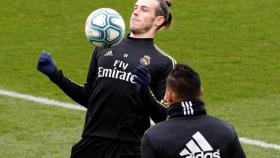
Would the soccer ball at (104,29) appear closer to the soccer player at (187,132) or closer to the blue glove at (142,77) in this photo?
the blue glove at (142,77)

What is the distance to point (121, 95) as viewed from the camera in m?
6.86

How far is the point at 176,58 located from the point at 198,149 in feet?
33.4

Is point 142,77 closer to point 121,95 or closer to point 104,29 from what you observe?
point 121,95

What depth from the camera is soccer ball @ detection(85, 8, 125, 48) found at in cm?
700

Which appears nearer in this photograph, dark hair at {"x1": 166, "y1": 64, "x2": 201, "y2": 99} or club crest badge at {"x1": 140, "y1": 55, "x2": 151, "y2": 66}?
dark hair at {"x1": 166, "y1": 64, "x2": 201, "y2": 99}

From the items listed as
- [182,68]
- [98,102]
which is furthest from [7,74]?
[182,68]

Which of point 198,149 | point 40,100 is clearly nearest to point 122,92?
point 198,149

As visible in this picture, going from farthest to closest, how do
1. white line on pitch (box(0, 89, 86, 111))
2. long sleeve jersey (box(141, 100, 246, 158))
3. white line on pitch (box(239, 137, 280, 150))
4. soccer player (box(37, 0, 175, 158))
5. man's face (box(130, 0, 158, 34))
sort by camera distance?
white line on pitch (box(0, 89, 86, 111)) → white line on pitch (box(239, 137, 280, 150)) → man's face (box(130, 0, 158, 34)) → soccer player (box(37, 0, 175, 158)) → long sleeve jersey (box(141, 100, 246, 158))

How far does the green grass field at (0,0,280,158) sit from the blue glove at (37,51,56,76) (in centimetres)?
348

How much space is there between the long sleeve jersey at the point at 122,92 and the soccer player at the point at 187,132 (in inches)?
54.2

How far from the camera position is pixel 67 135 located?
11094 millimetres

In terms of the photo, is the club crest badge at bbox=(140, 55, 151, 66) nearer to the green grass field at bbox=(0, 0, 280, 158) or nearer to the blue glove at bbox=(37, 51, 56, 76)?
the blue glove at bbox=(37, 51, 56, 76)

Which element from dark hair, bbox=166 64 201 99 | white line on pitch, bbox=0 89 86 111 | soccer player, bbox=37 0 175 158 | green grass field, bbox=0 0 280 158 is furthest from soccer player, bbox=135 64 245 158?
white line on pitch, bbox=0 89 86 111

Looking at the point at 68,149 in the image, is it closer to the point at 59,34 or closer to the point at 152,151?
the point at 152,151
